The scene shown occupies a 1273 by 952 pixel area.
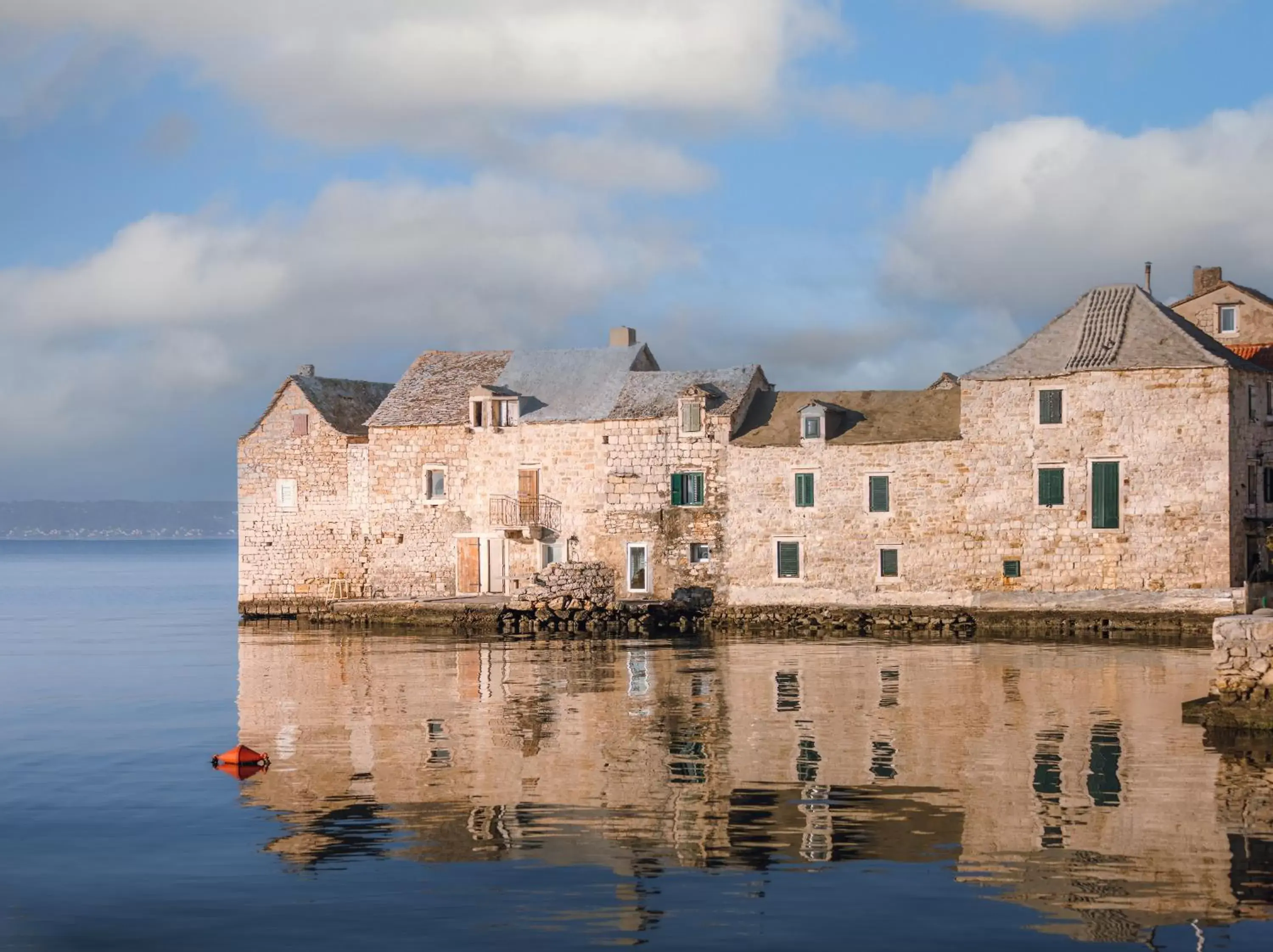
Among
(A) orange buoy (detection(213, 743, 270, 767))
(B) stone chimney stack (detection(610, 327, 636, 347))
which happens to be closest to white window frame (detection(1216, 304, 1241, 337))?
(B) stone chimney stack (detection(610, 327, 636, 347))

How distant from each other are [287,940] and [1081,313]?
136 ft

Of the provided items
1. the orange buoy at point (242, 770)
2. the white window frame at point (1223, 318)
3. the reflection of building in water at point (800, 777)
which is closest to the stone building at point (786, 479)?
the white window frame at point (1223, 318)

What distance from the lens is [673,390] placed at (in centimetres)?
5750

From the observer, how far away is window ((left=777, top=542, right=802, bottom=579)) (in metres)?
53.5

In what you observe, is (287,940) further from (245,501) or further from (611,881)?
(245,501)

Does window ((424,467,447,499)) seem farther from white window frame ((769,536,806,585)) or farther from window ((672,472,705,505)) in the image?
white window frame ((769,536,806,585))

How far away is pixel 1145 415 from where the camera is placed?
1898 inches

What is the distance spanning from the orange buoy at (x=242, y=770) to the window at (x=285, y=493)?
127 feet

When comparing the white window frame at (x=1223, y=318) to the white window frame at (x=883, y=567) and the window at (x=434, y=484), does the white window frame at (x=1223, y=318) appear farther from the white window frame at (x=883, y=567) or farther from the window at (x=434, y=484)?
the window at (x=434, y=484)

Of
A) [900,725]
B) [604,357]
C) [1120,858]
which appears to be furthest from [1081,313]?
[1120,858]

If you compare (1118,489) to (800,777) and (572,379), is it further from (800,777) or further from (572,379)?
(800,777)

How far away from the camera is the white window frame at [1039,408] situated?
49.5 metres

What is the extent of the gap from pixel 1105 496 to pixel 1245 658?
82.8ft

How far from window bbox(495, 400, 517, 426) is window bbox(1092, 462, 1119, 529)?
2053 cm
